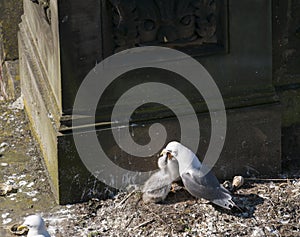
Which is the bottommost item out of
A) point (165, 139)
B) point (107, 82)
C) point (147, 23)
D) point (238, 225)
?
point (238, 225)

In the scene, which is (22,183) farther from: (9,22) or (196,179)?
(9,22)

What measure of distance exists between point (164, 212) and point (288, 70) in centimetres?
152

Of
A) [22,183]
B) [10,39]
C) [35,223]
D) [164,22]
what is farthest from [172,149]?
[10,39]

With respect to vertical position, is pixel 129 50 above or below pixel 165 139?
above

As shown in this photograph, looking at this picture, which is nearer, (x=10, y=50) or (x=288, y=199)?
(x=288, y=199)

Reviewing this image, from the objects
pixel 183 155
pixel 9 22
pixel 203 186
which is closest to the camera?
pixel 203 186

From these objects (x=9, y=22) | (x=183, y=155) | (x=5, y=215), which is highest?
(x=9, y=22)

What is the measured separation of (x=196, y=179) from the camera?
646 cm

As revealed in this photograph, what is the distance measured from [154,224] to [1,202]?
3.95 ft

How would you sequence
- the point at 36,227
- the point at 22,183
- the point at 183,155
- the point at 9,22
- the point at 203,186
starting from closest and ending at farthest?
the point at 36,227 < the point at 203,186 < the point at 183,155 < the point at 22,183 < the point at 9,22

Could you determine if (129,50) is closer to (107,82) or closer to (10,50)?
(107,82)

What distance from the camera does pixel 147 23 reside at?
643cm

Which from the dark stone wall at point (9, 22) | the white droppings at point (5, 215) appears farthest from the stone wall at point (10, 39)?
the white droppings at point (5, 215)

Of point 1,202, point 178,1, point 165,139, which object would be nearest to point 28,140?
point 1,202
